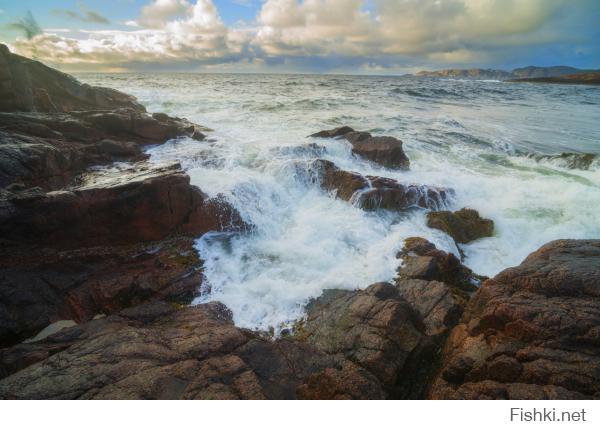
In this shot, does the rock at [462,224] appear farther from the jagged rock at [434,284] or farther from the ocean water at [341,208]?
the jagged rock at [434,284]

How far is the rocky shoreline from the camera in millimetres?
4145

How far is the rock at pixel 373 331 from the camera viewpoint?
504cm

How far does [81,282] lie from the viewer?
7355 millimetres

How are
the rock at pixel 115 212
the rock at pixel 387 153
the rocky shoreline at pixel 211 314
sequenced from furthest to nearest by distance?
the rock at pixel 387 153 → the rock at pixel 115 212 → the rocky shoreline at pixel 211 314

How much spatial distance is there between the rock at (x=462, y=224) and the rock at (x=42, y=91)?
1958 cm

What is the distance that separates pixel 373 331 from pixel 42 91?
877 inches

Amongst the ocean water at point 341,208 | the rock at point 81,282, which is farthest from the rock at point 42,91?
the rock at point 81,282

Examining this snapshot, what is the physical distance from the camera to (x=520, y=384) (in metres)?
3.93

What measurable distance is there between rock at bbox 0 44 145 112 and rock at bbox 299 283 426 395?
17991 mm

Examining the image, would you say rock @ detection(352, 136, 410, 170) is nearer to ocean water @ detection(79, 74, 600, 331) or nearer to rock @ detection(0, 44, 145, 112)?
ocean water @ detection(79, 74, 600, 331)

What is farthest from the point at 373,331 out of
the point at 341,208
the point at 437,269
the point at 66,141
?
the point at 66,141

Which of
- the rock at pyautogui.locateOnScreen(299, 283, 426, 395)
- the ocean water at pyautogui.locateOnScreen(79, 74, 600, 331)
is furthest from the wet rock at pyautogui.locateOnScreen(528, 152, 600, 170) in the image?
the rock at pyautogui.locateOnScreen(299, 283, 426, 395)

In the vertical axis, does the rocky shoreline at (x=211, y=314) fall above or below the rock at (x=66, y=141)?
below

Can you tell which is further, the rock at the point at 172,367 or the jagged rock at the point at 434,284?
the jagged rock at the point at 434,284
